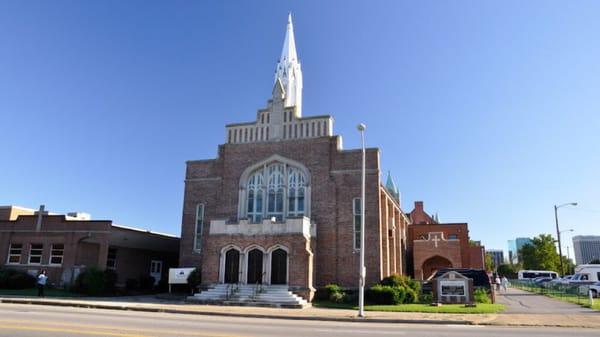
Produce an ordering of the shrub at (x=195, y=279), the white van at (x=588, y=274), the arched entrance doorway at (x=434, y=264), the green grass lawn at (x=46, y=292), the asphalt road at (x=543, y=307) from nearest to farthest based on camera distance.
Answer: the asphalt road at (x=543, y=307), the green grass lawn at (x=46, y=292), the shrub at (x=195, y=279), the white van at (x=588, y=274), the arched entrance doorway at (x=434, y=264)

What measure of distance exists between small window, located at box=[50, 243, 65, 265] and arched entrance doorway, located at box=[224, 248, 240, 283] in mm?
14146

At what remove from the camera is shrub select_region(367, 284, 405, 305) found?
89.2ft

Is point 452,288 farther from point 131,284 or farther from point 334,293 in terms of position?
point 131,284

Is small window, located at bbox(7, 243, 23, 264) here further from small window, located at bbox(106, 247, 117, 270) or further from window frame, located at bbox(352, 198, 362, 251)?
window frame, located at bbox(352, 198, 362, 251)

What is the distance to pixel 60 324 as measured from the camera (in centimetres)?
1384

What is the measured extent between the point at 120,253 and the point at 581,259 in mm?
192152

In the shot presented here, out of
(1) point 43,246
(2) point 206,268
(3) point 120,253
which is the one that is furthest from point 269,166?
(1) point 43,246

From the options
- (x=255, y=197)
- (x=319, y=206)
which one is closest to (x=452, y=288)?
(x=319, y=206)

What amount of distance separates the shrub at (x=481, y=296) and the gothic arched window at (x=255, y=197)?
15787mm

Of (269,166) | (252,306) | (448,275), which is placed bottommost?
(252,306)

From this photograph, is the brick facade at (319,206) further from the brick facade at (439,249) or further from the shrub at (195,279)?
the brick facade at (439,249)

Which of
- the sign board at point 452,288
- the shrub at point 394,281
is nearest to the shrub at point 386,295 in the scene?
the shrub at point 394,281

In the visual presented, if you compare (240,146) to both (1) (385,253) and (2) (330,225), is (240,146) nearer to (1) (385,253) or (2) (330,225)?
→ (2) (330,225)

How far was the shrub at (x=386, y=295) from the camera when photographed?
27.2 meters
